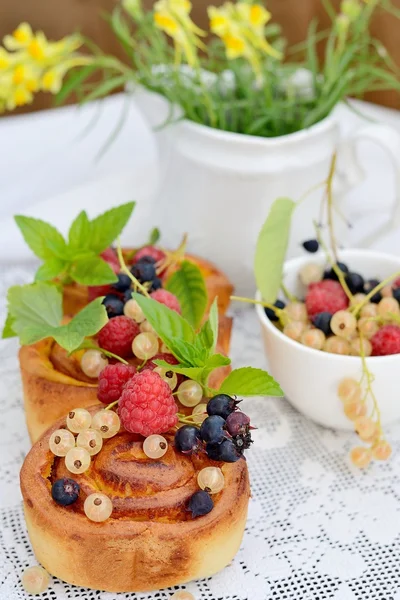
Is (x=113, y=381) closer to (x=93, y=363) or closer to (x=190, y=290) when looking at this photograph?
(x=93, y=363)

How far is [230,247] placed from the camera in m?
1.05

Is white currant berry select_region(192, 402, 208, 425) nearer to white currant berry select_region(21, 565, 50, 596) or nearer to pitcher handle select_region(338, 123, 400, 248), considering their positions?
white currant berry select_region(21, 565, 50, 596)

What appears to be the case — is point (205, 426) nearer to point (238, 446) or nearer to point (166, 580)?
point (238, 446)

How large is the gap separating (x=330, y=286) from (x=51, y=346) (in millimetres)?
326

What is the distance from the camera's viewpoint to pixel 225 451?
2.20 ft

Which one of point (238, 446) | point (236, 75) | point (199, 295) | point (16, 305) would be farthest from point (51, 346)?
point (236, 75)

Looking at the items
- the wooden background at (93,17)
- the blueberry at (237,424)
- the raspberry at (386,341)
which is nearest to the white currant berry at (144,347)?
the blueberry at (237,424)

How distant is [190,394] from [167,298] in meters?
0.15

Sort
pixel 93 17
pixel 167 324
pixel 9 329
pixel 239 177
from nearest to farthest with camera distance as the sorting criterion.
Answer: pixel 167 324, pixel 9 329, pixel 239 177, pixel 93 17

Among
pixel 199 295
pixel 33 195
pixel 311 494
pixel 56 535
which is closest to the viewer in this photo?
pixel 56 535

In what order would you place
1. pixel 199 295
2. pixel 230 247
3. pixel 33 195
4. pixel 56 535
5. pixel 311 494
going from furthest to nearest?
pixel 33 195
pixel 230 247
pixel 199 295
pixel 311 494
pixel 56 535

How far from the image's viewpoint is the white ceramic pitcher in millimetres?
997

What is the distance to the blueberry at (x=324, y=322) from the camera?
2.76ft

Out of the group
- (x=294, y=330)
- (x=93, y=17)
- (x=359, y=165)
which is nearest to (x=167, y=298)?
(x=294, y=330)
